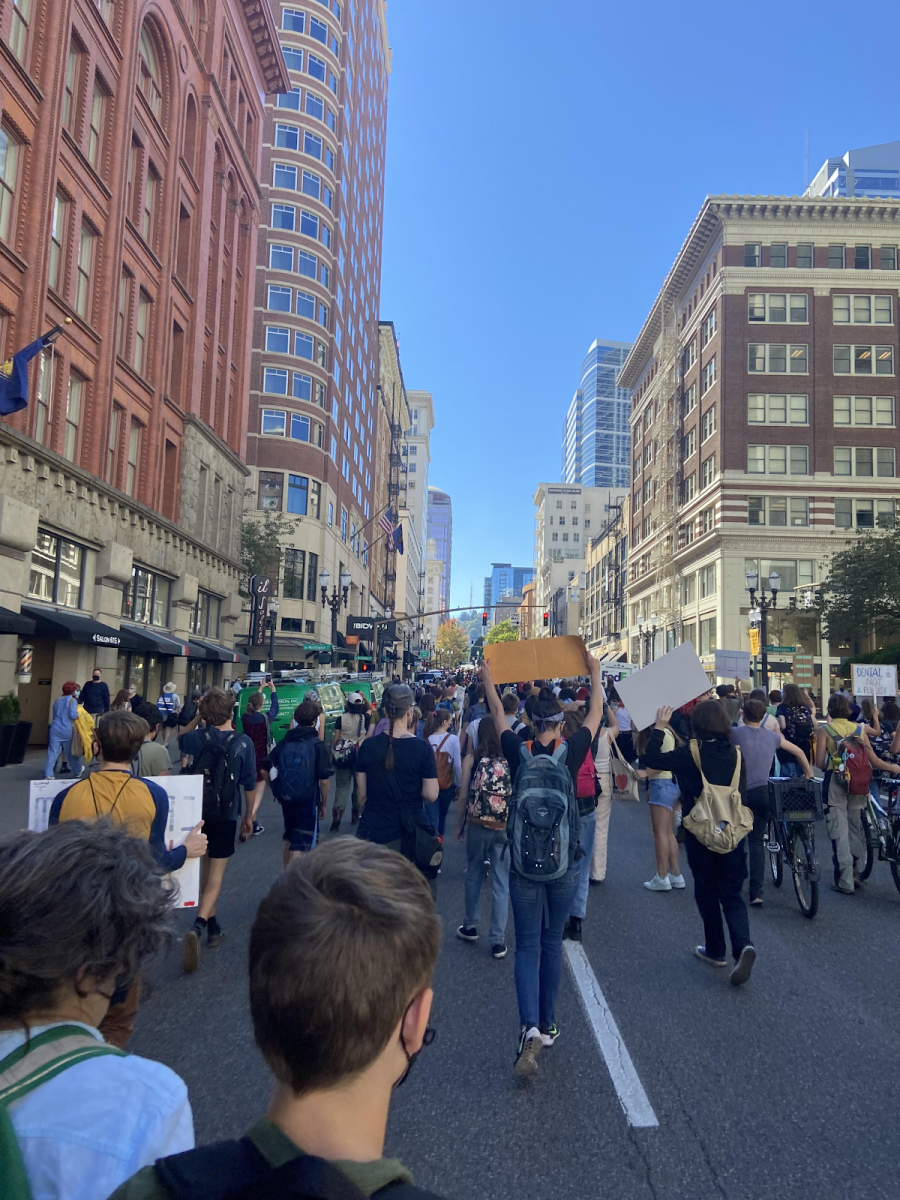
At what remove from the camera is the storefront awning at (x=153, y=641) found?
78.5 ft

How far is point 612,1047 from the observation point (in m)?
5.09

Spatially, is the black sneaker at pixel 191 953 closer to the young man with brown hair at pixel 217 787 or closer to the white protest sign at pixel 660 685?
the young man with brown hair at pixel 217 787

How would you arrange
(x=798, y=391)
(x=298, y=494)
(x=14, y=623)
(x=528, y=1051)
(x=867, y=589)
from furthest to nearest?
1. (x=798, y=391)
2. (x=298, y=494)
3. (x=867, y=589)
4. (x=14, y=623)
5. (x=528, y=1051)

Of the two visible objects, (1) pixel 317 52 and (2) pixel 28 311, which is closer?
(2) pixel 28 311

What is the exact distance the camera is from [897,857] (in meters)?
8.76

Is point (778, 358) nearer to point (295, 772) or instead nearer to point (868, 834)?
point (868, 834)

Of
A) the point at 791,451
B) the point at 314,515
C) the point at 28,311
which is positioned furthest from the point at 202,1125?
the point at 791,451

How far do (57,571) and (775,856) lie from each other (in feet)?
61.6

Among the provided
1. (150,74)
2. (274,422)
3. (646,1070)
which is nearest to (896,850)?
(646,1070)

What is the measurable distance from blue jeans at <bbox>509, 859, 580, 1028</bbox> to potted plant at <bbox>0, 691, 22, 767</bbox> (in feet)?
52.3

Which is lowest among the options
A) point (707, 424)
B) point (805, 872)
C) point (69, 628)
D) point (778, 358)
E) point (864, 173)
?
point (805, 872)

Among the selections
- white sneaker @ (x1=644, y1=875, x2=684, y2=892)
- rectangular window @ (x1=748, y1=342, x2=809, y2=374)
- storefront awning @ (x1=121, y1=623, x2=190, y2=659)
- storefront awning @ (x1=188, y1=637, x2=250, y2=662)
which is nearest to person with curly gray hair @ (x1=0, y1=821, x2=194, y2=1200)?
white sneaker @ (x1=644, y1=875, x2=684, y2=892)

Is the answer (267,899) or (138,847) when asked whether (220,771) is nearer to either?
(138,847)

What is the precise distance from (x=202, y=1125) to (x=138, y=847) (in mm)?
2863
